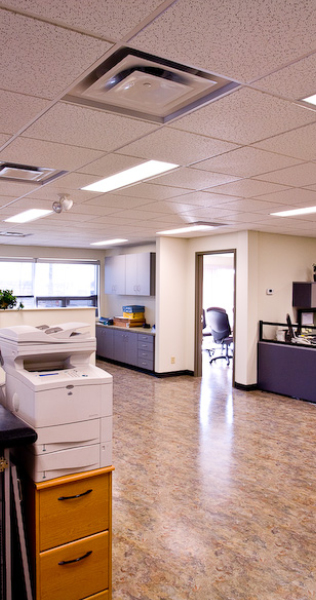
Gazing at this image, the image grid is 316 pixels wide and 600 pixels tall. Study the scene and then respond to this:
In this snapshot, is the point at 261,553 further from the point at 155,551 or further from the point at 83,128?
the point at 83,128

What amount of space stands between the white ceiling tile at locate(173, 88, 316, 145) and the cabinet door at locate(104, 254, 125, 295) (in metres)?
6.47

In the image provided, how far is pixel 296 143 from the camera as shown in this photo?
2.39 meters

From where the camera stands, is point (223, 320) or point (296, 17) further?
point (223, 320)

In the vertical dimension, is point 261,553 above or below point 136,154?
below

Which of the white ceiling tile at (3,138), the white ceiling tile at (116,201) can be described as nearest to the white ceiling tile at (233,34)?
the white ceiling tile at (3,138)

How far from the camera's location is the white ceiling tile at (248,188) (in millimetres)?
3307

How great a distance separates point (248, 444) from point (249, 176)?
252cm

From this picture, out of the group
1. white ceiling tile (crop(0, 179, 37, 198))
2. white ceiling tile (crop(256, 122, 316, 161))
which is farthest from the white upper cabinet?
white ceiling tile (crop(256, 122, 316, 161))

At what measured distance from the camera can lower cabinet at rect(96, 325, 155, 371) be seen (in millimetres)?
7516

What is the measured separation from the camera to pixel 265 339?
6.44 m

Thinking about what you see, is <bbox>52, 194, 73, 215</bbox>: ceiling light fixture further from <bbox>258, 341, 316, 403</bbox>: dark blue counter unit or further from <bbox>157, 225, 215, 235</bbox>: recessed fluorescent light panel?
<bbox>258, 341, 316, 403</bbox>: dark blue counter unit

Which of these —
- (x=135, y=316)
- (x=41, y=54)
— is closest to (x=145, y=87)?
(x=41, y=54)

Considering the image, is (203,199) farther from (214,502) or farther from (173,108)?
(214,502)

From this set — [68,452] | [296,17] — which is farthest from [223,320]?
[296,17]
